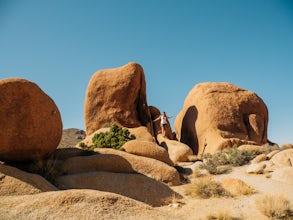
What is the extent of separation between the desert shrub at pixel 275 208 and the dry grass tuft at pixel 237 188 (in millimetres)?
1651

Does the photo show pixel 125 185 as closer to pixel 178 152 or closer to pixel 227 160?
pixel 227 160

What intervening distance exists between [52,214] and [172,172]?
7.17 meters

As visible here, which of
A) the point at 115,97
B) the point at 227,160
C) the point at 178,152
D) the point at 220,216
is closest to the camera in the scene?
the point at 220,216

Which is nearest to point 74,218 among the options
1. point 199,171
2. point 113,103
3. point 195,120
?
point 199,171

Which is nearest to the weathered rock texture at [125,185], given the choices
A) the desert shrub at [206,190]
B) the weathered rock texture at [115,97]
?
the desert shrub at [206,190]

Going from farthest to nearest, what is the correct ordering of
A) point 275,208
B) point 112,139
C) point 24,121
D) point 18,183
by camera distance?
1. point 112,139
2. point 24,121
3. point 275,208
4. point 18,183

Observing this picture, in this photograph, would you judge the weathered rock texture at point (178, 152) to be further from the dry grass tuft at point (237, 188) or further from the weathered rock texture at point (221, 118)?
the dry grass tuft at point (237, 188)

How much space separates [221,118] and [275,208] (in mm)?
14972

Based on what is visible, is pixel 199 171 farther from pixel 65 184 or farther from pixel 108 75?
pixel 108 75

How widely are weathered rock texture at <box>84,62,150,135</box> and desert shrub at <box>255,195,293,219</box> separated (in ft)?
49.1

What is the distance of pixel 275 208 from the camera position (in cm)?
748

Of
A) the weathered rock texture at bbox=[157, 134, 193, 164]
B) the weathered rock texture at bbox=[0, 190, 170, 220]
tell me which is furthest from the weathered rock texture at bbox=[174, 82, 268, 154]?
the weathered rock texture at bbox=[0, 190, 170, 220]

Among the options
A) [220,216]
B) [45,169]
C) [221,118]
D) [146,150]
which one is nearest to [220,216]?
[220,216]

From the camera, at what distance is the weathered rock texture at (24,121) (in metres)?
8.44
